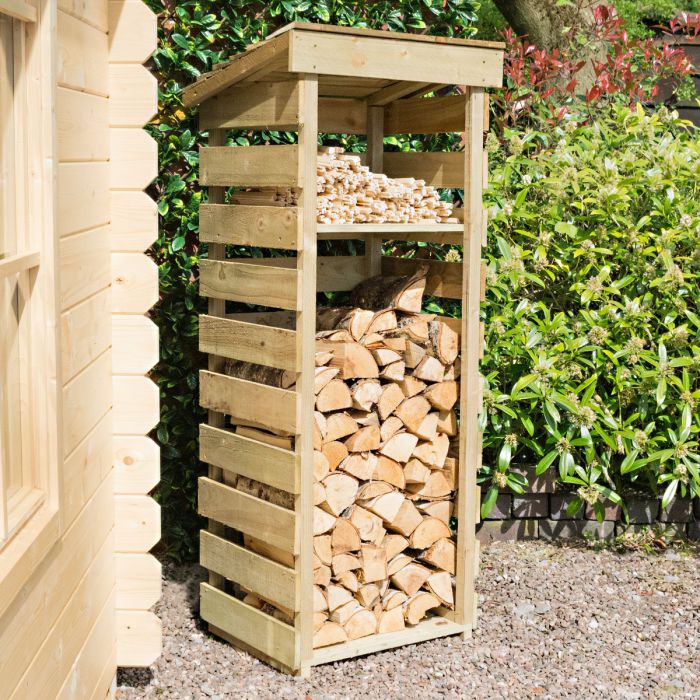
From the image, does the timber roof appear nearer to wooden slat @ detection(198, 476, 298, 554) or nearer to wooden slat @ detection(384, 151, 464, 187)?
wooden slat @ detection(384, 151, 464, 187)

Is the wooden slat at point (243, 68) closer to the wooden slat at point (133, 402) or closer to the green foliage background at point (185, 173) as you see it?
the green foliage background at point (185, 173)

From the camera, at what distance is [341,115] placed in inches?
→ 152

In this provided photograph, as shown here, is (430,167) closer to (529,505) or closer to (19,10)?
(529,505)

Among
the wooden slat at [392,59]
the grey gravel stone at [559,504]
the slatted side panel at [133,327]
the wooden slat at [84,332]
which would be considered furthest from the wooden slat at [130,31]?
the grey gravel stone at [559,504]

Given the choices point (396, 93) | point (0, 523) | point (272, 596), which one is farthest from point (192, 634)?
point (396, 93)

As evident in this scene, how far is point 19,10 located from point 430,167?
186cm

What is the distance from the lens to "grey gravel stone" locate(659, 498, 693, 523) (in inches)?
181

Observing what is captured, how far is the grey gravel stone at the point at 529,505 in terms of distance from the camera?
4555 mm

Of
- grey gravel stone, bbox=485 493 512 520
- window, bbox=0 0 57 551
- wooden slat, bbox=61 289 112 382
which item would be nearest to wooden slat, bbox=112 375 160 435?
wooden slat, bbox=61 289 112 382

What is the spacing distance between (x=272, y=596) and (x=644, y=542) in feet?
6.34

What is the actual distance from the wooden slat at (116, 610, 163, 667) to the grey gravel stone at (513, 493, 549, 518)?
1.87 m

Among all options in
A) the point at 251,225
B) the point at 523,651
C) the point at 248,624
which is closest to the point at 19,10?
the point at 251,225

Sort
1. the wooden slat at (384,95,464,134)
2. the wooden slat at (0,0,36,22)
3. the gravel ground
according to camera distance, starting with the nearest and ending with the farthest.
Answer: the wooden slat at (0,0,36,22)
the gravel ground
the wooden slat at (384,95,464,134)

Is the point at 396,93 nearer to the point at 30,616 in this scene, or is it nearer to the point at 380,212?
the point at 380,212
